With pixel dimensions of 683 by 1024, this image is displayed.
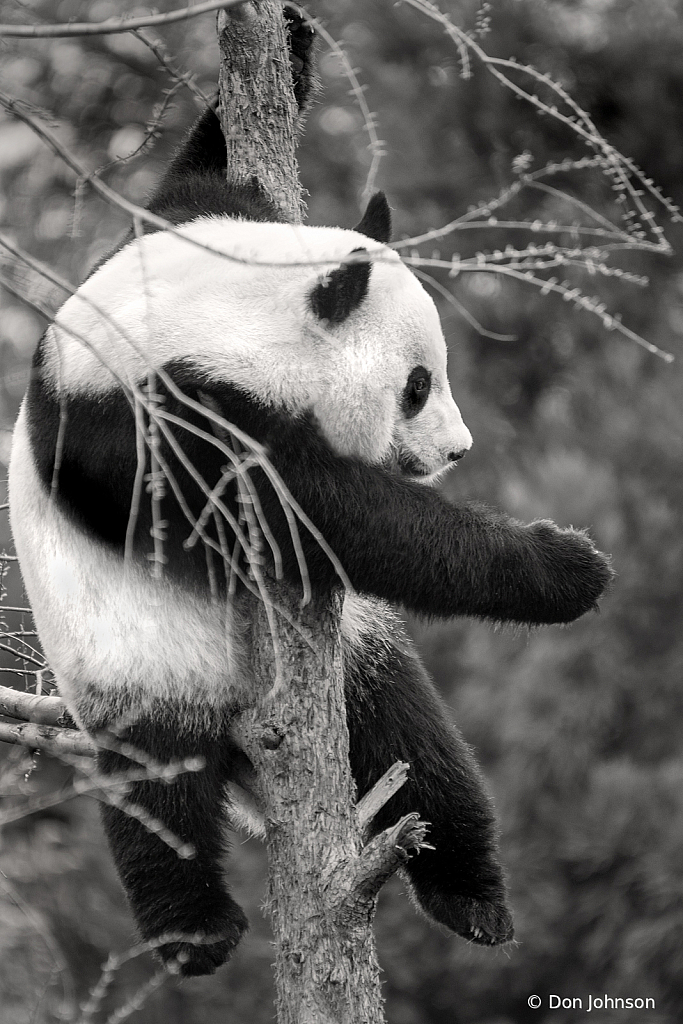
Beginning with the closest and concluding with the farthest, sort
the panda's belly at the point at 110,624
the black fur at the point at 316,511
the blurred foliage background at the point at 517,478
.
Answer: the black fur at the point at 316,511 → the panda's belly at the point at 110,624 → the blurred foliage background at the point at 517,478

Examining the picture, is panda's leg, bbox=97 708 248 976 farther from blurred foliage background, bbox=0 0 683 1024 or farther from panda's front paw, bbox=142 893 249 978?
blurred foliage background, bbox=0 0 683 1024

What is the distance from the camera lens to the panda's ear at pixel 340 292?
115 inches

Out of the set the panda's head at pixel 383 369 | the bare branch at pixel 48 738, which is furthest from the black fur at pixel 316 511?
the bare branch at pixel 48 738

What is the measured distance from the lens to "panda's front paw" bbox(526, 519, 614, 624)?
10.7 feet

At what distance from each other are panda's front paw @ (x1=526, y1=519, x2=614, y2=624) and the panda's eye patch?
0.46 m

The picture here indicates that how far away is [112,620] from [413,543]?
0.86 meters

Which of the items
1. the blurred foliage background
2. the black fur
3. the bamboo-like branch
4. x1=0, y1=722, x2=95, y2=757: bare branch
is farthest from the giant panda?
the blurred foliage background

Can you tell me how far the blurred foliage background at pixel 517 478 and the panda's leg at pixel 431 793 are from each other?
15.5 ft

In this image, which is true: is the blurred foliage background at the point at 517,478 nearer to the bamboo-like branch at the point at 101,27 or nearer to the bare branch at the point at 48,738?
the bare branch at the point at 48,738

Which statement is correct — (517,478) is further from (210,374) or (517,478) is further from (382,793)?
(382,793)

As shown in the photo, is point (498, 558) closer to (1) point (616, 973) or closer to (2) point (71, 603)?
(2) point (71, 603)

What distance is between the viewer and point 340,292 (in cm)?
296

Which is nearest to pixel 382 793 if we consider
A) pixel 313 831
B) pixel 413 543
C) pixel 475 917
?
pixel 313 831

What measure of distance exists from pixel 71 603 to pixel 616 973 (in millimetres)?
Result: 7464
